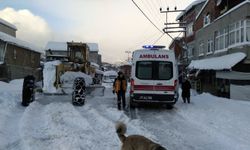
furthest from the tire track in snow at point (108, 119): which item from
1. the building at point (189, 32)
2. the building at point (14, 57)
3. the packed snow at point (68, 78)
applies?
the building at point (189, 32)

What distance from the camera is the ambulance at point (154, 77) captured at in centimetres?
1778

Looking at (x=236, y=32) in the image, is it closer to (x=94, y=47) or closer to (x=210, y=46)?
(x=210, y=46)

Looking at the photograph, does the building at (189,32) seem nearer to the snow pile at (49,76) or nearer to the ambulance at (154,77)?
the snow pile at (49,76)

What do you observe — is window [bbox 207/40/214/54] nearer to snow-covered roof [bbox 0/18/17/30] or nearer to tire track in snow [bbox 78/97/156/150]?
tire track in snow [bbox 78/97/156/150]

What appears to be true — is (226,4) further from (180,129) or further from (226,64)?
(180,129)

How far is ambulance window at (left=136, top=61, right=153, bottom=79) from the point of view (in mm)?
18156

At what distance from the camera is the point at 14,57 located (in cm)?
4422

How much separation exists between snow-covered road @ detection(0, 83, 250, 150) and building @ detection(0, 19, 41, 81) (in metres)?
19.1

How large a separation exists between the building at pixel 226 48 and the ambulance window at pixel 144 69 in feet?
22.9

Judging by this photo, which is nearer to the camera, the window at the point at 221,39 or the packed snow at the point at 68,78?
the packed snow at the point at 68,78

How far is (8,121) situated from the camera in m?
13.2

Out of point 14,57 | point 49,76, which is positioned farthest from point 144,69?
point 14,57

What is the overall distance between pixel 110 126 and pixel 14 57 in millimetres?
34086

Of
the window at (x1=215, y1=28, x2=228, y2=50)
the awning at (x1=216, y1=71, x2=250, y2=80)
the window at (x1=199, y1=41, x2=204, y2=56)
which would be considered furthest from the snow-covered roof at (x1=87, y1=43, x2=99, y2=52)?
the awning at (x1=216, y1=71, x2=250, y2=80)
